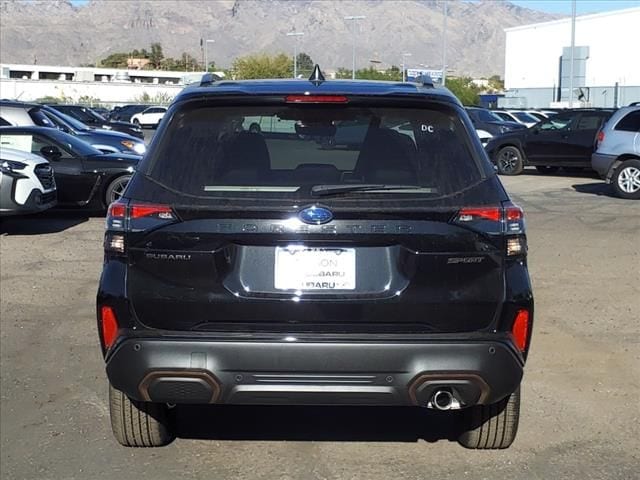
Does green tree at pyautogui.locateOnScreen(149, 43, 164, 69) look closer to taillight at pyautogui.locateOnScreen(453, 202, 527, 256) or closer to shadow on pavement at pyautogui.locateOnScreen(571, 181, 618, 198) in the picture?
shadow on pavement at pyautogui.locateOnScreen(571, 181, 618, 198)

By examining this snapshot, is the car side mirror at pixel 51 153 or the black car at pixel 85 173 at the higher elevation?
the car side mirror at pixel 51 153

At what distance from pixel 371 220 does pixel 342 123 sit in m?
0.63

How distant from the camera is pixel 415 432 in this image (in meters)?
4.91

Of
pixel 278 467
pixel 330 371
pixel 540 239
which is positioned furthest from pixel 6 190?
pixel 330 371

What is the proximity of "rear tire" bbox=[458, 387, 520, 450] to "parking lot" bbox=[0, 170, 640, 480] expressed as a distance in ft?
0.27

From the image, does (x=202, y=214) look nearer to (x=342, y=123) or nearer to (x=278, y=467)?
(x=342, y=123)

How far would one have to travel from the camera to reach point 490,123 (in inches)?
1025

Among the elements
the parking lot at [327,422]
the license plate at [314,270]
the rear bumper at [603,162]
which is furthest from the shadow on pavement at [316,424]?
the rear bumper at [603,162]

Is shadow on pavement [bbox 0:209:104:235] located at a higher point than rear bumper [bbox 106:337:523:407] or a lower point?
lower

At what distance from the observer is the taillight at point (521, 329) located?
3.79 m

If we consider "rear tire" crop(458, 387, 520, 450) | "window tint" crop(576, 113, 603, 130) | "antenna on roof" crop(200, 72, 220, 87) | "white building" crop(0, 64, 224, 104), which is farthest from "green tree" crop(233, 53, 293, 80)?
"rear tire" crop(458, 387, 520, 450)

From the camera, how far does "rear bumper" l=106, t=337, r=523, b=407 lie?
3.66 m

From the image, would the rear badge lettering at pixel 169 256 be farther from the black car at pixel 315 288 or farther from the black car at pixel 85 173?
the black car at pixel 85 173

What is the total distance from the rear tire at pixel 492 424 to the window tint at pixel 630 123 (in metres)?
12.7
